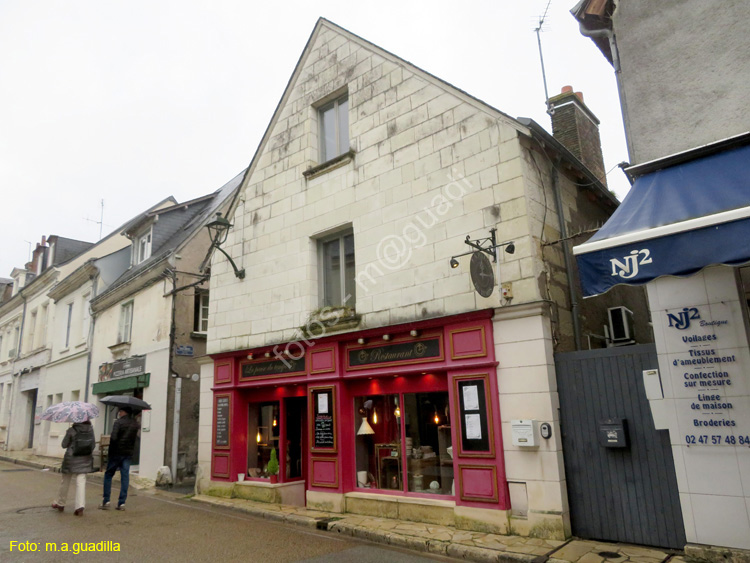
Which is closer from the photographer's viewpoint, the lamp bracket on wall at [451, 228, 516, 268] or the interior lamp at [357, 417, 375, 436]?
the lamp bracket on wall at [451, 228, 516, 268]

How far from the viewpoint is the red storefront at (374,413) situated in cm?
709

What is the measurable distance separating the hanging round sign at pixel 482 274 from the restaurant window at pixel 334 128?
420 centimetres

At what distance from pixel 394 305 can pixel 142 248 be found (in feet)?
38.9

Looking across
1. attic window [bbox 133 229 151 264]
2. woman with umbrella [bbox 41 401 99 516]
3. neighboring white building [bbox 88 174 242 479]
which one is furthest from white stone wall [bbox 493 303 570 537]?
attic window [bbox 133 229 151 264]

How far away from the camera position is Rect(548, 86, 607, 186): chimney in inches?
392

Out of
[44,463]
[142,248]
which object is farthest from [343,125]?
[44,463]

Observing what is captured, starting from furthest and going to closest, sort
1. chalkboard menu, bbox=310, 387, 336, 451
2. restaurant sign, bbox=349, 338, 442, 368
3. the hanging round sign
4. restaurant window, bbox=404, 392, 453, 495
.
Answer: chalkboard menu, bbox=310, 387, 336, 451, restaurant sign, bbox=349, 338, 442, 368, restaurant window, bbox=404, 392, 453, 495, the hanging round sign

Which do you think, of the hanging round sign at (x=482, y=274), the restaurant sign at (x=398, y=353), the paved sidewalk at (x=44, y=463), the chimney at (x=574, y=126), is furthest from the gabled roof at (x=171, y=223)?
the hanging round sign at (x=482, y=274)

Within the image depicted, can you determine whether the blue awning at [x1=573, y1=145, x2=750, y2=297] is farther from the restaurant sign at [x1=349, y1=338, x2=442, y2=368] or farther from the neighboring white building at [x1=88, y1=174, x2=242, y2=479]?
the neighboring white building at [x1=88, y1=174, x2=242, y2=479]

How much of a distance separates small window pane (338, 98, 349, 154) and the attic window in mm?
8940

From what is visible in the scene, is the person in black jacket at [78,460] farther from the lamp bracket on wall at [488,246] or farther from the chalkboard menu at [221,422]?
the lamp bracket on wall at [488,246]

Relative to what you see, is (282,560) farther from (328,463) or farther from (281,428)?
(281,428)

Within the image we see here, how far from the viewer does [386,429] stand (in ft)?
27.6

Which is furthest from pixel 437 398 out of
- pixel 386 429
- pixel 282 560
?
pixel 282 560
